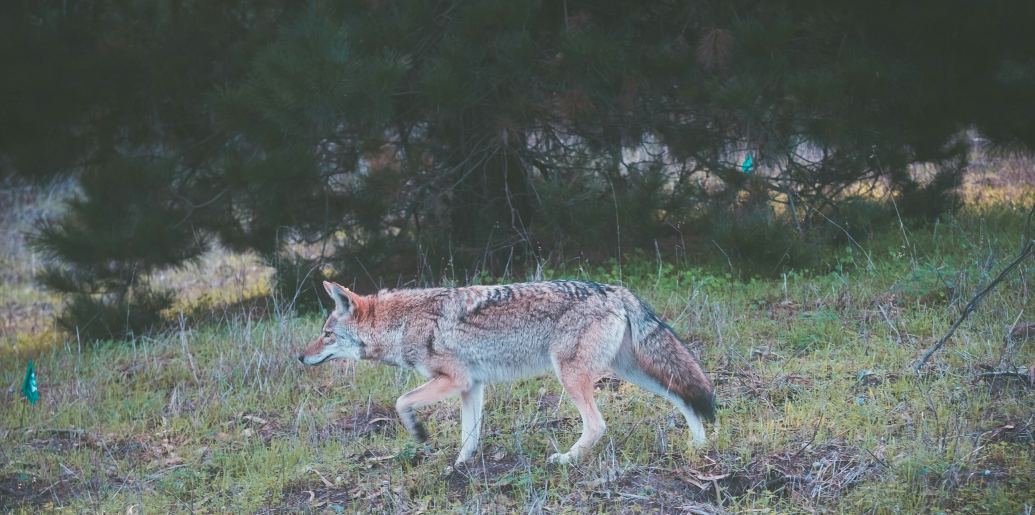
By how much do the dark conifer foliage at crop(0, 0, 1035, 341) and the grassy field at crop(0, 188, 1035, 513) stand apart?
1.27 metres

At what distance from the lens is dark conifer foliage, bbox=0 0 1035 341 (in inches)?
390

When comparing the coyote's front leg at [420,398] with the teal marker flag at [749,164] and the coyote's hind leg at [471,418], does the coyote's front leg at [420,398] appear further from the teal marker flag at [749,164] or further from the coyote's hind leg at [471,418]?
the teal marker flag at [749,164]

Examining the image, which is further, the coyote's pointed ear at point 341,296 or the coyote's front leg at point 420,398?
the coyote's pointed ear at point 341,296

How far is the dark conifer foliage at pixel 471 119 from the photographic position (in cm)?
991

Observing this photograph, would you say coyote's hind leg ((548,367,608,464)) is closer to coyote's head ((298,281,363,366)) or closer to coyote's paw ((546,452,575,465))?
coyote's paw ((546,452,575,465))

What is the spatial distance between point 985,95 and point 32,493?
29.9 ft

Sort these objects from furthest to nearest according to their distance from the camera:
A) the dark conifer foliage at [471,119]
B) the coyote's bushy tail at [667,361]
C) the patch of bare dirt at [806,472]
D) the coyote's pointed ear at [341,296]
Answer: the dark conifer foliage at [471,119]
the coyote's pointed ear at [341,296]
the coyote's bushy tail at [667,361]
the patch of bare dirt at [806,472]

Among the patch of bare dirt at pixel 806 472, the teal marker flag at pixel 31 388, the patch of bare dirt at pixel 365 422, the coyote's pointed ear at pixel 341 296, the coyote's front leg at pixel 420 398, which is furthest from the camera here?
the teal marker flag at pixel 31 388

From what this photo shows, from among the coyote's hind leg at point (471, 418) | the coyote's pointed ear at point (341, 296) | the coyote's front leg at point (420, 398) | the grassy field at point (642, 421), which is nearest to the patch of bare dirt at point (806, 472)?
the grassy field at point (642, 421)

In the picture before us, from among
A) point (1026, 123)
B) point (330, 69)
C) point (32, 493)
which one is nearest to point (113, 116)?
point (330, 69)

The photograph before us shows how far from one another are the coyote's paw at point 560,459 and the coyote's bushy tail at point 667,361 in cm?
73

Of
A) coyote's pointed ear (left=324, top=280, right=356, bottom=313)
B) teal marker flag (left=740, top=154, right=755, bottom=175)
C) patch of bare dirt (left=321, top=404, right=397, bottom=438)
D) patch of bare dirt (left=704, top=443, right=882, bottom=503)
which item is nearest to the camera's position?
patch of bare dirt (left=704, top=443, right=882, bottom=503)

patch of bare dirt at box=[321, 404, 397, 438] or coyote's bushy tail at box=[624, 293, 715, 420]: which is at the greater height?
coyote's bushy tail at box=[624, 293, 715, 420]

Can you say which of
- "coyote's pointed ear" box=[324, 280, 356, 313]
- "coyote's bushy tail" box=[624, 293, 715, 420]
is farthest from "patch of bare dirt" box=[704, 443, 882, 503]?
"coyote's pointed ear" box=[324, 280, 356, 313]
